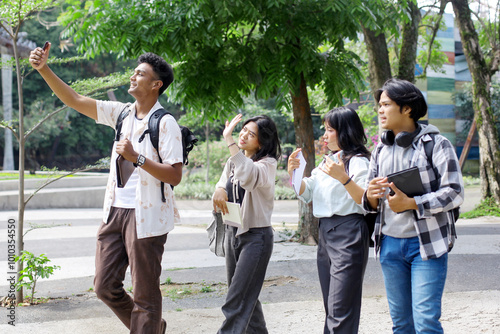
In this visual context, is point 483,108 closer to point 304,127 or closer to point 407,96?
point 304,127

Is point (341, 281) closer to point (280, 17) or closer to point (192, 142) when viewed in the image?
point (192, 142)

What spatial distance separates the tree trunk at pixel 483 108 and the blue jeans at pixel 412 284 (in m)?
10.8

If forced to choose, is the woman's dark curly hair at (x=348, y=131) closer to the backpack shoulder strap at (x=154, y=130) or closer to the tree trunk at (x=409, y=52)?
the backpack shoulder strap at (x=154, y=130)

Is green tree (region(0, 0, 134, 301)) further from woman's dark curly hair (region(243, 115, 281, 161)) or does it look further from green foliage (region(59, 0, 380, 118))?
woman's dark curly hair (region(243, 115, 281, 161))

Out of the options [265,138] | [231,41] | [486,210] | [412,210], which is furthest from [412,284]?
[486,210]

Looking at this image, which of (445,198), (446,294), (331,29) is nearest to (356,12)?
(331,29)

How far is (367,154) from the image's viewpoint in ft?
12.0

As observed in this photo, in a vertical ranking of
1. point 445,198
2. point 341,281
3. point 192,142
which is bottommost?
point 341,281

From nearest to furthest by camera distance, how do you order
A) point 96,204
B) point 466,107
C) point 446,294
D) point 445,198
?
point 445,198, point 446,294, point 96,204, point 466,107

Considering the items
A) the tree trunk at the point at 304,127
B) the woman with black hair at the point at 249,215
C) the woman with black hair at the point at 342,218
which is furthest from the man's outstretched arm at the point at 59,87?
the tree trunk at the point at 304,127

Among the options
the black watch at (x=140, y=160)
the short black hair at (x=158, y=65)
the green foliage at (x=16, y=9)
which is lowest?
the black watch at (x=140, y=160)

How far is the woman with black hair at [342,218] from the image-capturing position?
345 centimetres

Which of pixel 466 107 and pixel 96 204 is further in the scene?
pixel 466 107

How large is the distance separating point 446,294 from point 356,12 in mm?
3614
